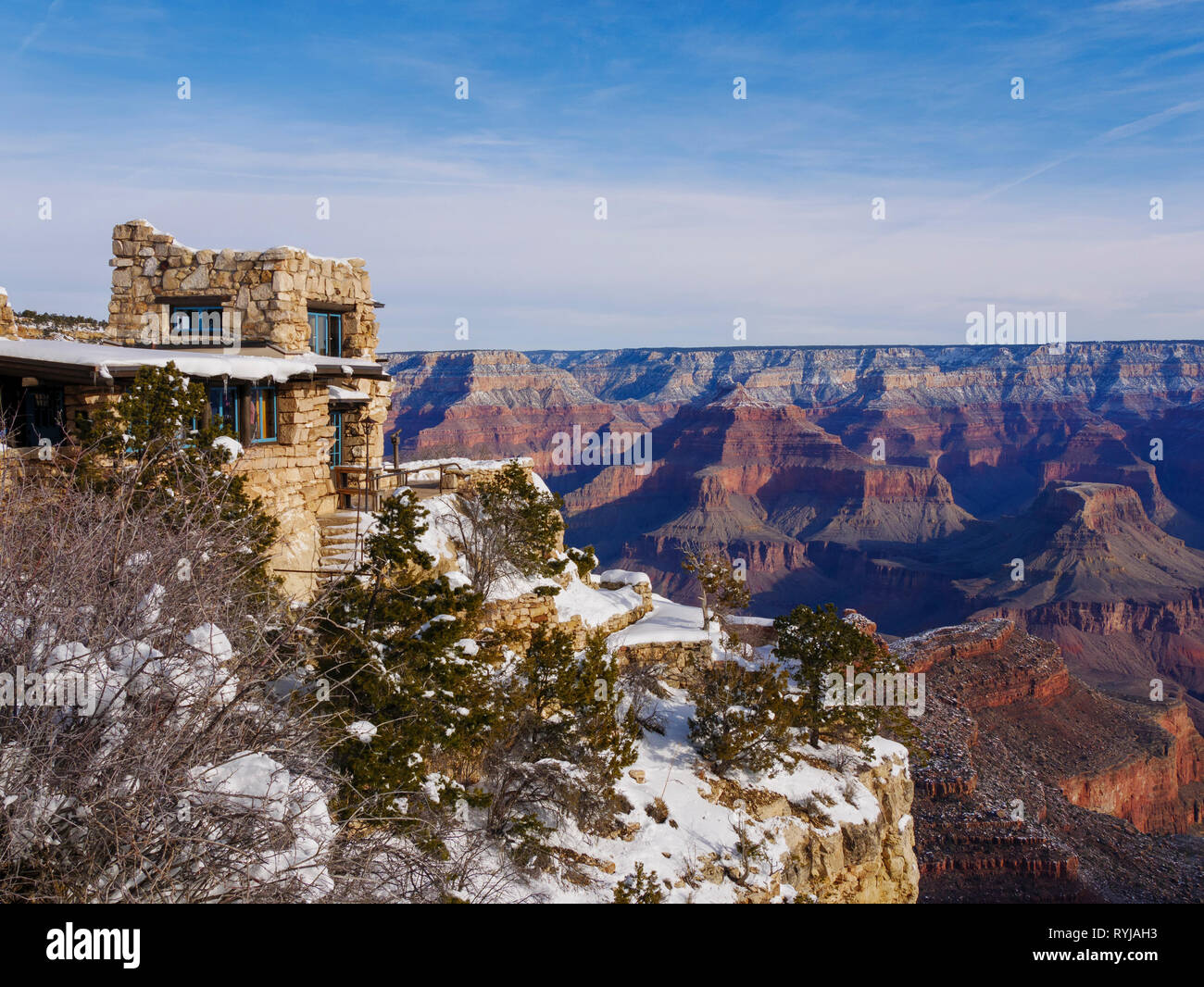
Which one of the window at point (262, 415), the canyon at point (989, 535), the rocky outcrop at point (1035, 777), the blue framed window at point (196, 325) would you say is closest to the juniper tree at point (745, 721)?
the rocky outcrop at point (1035, 777)

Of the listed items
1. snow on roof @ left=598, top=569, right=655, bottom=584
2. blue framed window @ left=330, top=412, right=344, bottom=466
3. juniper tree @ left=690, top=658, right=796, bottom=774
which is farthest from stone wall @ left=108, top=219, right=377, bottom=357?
juniper tree @ left=690, top=658, right=796, bottom=774

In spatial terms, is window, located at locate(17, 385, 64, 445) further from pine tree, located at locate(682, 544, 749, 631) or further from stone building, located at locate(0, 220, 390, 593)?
pine tree, located at locate(682, 544, 749, 631)

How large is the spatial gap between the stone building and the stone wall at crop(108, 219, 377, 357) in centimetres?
2

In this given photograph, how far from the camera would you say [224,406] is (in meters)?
17.8

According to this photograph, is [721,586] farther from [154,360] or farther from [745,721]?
[154,360]

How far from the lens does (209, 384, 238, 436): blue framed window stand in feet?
57.6

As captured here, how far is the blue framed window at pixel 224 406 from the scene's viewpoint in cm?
1755

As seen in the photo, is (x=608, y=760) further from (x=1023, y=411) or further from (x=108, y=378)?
(x=1023, y=411)

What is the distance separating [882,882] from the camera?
70.7ft

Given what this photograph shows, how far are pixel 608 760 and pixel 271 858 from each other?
12.7 meters

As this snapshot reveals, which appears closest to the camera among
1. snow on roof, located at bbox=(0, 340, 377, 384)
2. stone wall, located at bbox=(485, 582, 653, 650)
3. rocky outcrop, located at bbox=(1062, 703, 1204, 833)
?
snow on roof, located at bbox=(0, 340, 377, 384)

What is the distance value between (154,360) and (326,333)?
25.6ft

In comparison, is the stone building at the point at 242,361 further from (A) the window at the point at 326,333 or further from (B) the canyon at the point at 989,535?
(B) the canyon at the point at 989,535
